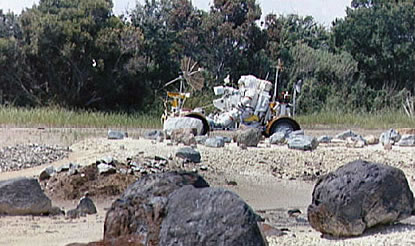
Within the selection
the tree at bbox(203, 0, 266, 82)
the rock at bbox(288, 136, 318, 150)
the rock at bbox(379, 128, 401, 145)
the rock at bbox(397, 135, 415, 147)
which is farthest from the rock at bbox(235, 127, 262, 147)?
the tree at bbox(203, 0, 266, 82)

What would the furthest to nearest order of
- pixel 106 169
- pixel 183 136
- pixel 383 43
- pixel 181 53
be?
pixel 383 43 → pixel 181 53 → pixel 183 136 → pixel 106 169

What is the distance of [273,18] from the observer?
34.7 m

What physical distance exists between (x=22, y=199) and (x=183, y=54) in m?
24.4

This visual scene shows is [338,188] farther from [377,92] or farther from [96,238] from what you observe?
[377,92]

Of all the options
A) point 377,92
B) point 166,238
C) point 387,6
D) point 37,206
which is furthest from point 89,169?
point 387,6

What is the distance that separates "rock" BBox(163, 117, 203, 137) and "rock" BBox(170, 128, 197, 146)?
78 centimetres

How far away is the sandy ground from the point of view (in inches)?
318

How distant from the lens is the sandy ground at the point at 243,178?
8086 mm

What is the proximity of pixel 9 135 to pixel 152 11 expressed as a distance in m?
18.5

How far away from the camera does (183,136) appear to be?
1595 cm

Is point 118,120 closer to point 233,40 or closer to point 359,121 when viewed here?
point 359,121

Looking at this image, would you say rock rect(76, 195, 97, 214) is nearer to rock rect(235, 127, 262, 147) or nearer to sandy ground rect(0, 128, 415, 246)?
sandy ground rect(0, 128, 415, 246)

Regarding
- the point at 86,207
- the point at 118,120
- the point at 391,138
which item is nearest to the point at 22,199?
the point at 86,207

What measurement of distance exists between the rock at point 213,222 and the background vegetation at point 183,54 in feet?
68.8
